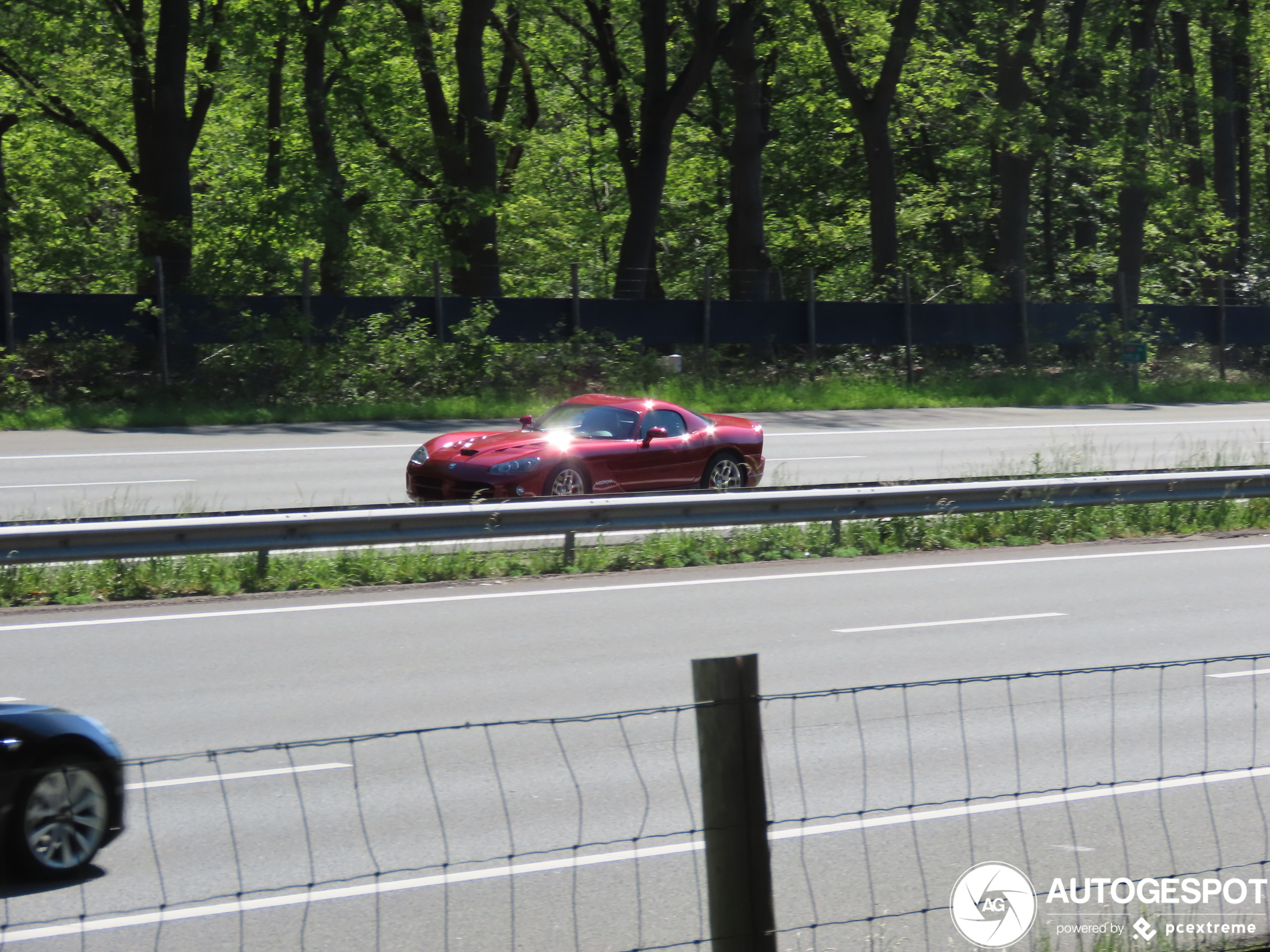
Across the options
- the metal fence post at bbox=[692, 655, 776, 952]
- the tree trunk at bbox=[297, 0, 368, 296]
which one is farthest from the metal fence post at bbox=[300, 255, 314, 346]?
the metal fence post at bbox=[692, 655, 776, 952]

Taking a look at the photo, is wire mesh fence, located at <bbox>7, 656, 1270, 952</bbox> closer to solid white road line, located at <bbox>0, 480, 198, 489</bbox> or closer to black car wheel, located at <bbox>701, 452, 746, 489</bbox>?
black car wheel, located at <bbox>701, 452, 746, 489</bbox>

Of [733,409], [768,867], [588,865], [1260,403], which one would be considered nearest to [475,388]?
[733,409]

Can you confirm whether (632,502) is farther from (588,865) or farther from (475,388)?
(475,388)

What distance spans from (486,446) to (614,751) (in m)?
8.23

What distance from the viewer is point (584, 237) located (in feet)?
145

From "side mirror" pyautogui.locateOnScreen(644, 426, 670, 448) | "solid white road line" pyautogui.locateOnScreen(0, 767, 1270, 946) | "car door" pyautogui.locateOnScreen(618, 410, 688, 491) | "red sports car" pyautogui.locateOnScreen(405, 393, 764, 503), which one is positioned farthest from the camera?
"side mirror" pyautogui.locateOnScreen(644, 426, 670, 448)

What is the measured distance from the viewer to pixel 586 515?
13.4m

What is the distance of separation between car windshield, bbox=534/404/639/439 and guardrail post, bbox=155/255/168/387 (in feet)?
39.6

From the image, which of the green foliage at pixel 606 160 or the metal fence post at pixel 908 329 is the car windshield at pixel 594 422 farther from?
the metal fence post at pixel 908 329

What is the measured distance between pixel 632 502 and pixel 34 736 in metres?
8.38

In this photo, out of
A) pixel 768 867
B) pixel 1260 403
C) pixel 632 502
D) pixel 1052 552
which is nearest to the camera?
pixel 768 867

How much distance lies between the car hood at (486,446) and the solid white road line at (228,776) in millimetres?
8032

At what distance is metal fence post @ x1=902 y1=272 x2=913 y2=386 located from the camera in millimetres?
34219

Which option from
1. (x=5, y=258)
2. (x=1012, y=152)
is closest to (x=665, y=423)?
(x=5, y=258)
